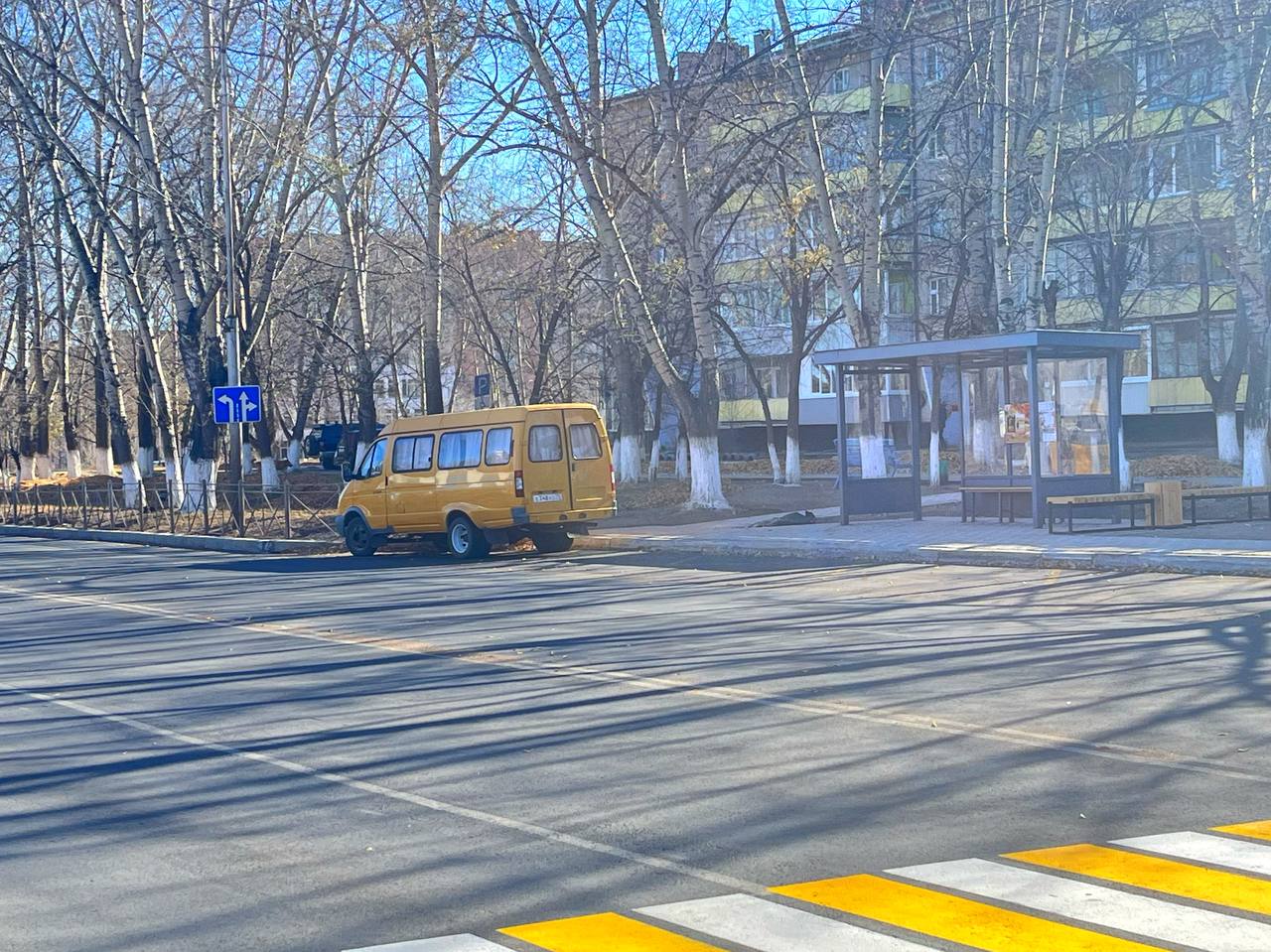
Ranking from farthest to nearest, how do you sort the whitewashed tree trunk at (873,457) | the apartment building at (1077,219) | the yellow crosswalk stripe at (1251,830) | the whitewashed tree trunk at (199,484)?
the whitewashed tree trunk at (199,484)
the apartment building at (1077,219)
the whitewashed tree trunk at (873,457)
the yellow crosswalk stripe at (1251,830)

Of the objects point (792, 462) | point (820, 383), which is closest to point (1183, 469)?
point (792, 462)

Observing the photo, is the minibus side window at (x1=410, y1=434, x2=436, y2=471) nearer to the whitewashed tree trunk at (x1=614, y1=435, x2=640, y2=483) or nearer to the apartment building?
the apartment building

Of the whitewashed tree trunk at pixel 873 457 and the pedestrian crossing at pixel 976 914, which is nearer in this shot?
the pedestrian crossing at pixel 976 914

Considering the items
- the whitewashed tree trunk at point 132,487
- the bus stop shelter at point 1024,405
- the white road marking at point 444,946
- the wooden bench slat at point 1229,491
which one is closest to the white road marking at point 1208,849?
the white road marking at point 444,946

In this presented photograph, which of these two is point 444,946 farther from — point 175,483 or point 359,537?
point 175,483

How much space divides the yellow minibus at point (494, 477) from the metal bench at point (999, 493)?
5930mm

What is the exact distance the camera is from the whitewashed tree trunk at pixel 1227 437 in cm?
3706

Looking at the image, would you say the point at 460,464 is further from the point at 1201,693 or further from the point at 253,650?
the point at 1201,693

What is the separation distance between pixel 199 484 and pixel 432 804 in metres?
28.0

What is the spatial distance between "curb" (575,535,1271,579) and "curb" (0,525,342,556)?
231 inches

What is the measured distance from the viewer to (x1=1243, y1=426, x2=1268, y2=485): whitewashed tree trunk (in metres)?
26.6

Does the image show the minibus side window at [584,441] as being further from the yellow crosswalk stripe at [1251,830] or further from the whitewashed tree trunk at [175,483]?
the yellow crosswalk stripe at [1251,830]

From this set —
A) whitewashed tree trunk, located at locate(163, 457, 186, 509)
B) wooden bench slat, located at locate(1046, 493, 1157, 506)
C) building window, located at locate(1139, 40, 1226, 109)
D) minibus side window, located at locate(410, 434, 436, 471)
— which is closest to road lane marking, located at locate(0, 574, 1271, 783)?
minibus side window, located at locate(410, 434, 436, 471)

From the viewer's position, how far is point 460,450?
23.0 m
